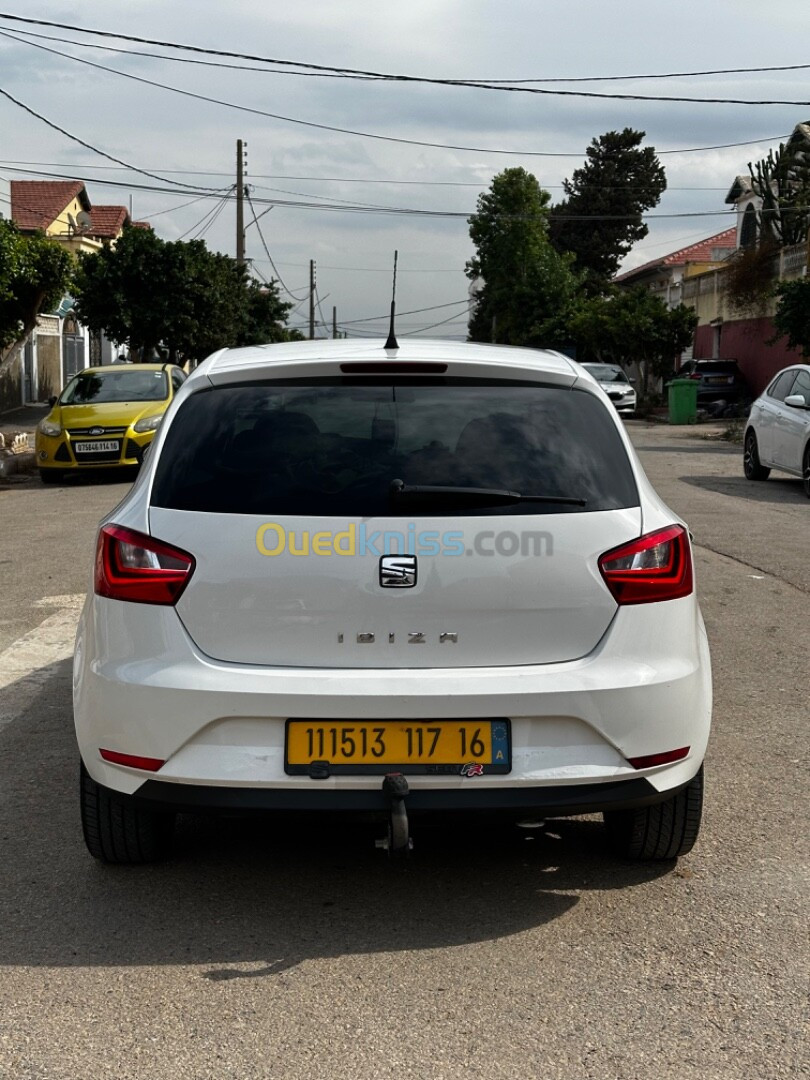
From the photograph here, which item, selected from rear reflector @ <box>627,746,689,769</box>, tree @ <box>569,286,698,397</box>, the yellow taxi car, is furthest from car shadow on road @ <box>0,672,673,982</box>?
tree @ <box>569,286,698,397</box>

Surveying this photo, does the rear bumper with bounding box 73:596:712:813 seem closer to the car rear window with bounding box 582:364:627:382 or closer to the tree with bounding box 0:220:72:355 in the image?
the tree with bounding box 0:220:72:355

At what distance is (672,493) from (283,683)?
1336cm

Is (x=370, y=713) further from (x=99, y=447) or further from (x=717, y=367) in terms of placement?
(x=717, y=367)

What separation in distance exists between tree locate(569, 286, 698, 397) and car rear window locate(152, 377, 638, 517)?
130 ft

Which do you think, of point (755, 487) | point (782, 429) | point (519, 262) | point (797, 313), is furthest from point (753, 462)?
point (519, 262)

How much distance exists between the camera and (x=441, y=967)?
11.4 ft

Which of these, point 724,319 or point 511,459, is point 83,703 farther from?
point 724,319

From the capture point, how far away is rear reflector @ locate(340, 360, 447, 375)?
388cm

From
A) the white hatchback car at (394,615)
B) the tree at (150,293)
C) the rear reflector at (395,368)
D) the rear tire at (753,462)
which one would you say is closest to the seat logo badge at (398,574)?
the white hatchback car at (394,615)

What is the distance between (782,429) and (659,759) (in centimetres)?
1395

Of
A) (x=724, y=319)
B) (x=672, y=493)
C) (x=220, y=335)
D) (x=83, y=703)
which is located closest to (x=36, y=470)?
(x=672, y=493)

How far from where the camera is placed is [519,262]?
68.1m

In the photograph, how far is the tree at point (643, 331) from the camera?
4269cm

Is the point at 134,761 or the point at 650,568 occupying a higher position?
the point at 650,568
